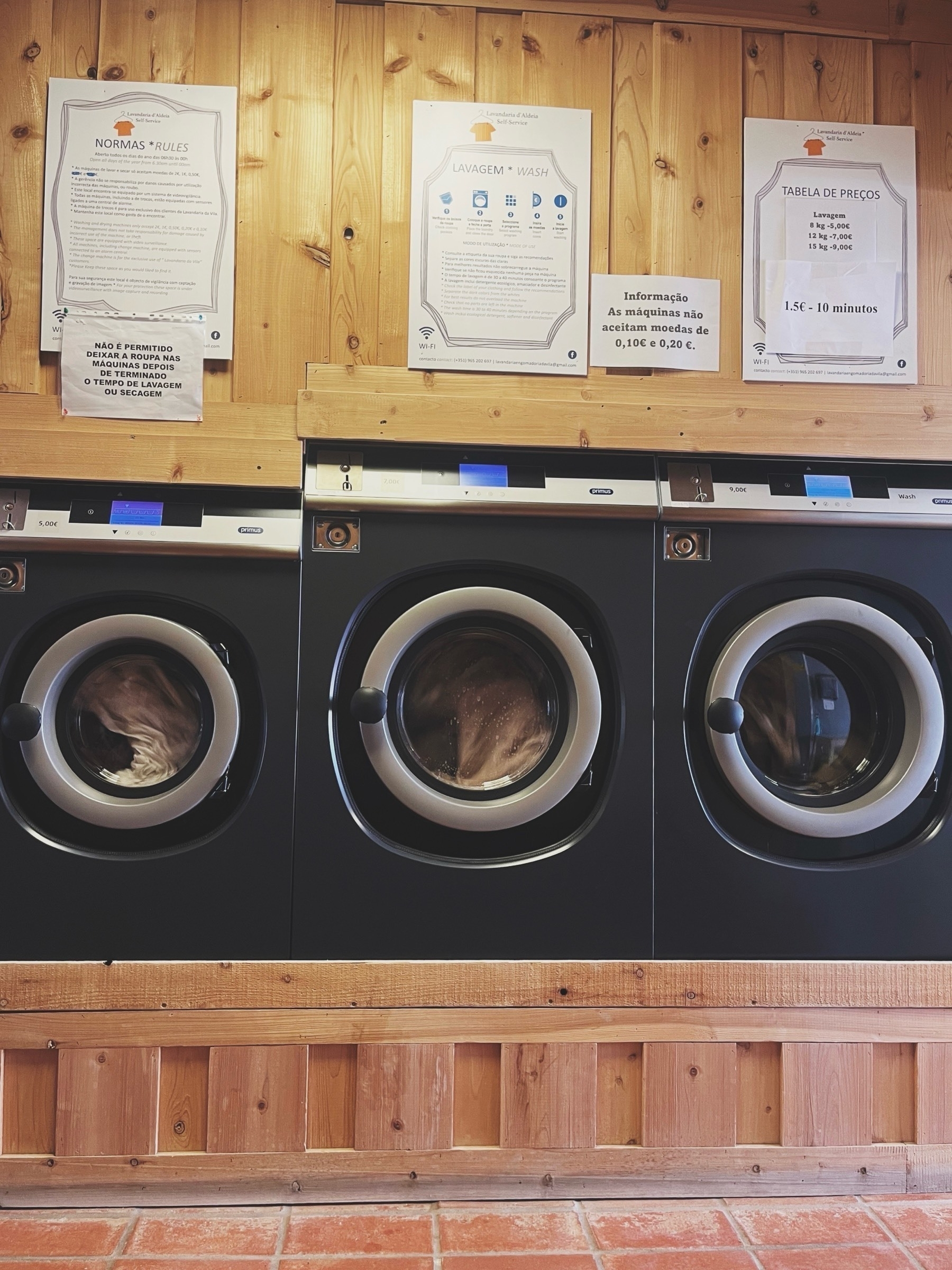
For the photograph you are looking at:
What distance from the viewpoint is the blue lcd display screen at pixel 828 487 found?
1.79 meters

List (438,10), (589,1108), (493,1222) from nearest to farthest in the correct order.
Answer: (493,1222)
(589,1108)
(438,10)

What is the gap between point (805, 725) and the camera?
5.98 feet

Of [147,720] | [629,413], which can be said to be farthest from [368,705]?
[629,413]

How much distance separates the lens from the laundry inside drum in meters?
1.72

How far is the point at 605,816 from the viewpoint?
1727 millimetres

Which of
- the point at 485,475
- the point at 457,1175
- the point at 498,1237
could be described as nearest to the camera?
the point at 498,1237

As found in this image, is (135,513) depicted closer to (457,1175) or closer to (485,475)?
(485,475)

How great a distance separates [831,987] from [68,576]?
1745 millimetres

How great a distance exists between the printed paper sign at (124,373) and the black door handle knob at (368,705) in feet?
2.16

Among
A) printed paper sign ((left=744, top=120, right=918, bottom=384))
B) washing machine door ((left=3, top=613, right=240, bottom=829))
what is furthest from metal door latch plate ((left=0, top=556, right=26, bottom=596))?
printed paper sign ((left=744, top=120, right=918, bottom=384))

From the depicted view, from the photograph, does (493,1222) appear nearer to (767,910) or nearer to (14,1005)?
(767,910)

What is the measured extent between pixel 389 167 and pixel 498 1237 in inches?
82.1

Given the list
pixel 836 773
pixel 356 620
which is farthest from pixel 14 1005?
pixel 836 773

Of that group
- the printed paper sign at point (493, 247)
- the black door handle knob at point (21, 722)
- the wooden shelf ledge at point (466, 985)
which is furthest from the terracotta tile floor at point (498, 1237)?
the printed paper sign at point (493, 247)
